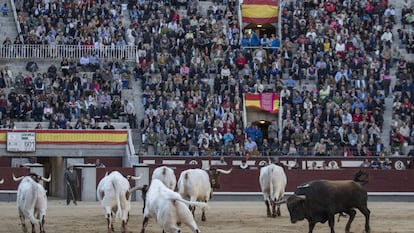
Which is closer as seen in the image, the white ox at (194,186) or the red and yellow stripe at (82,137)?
the white ox at (194,186)

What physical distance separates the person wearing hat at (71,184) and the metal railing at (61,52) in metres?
8.54

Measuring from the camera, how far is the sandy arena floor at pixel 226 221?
18.2 metres

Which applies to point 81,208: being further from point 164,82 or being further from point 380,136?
point 380,136

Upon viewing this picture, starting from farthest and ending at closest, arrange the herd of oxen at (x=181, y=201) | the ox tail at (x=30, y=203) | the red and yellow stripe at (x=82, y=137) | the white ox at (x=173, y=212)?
the red and yellow stripe at (x=82, y=137) < the ox tail at (x=30, y=203) < the herd of oxen at (x=181, y=201) < the white ox at (x=173, y=212)

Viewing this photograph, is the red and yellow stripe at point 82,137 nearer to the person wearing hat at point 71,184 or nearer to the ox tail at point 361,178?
the person wearing hat at point 71,184

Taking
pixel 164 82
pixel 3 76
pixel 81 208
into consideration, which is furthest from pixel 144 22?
pixel 81 208

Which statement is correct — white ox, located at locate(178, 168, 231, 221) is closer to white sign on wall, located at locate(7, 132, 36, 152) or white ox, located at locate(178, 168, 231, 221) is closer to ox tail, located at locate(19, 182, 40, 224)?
ox tail, located at locate(19, 182, 40, 224)

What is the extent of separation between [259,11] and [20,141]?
13295mm

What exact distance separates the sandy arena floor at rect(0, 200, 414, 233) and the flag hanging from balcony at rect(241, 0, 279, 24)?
1594 cm

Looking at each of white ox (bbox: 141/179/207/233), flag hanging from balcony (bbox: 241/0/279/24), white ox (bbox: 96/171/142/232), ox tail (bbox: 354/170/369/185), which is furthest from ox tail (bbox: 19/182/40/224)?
flag hanging from balcony (bbox: 241/0/279/24)

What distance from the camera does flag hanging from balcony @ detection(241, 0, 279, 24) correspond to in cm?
4053

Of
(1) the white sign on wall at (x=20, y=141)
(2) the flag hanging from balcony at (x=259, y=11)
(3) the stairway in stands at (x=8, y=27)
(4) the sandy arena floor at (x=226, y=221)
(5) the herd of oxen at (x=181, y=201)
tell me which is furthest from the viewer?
(2) the flag hanging from balcony at (x=259, y=11)

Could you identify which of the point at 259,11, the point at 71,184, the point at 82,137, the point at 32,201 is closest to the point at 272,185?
the point at 32,201

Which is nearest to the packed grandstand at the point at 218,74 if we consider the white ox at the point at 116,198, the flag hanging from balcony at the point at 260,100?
the flag hanging from balcony at the point at 260,100
